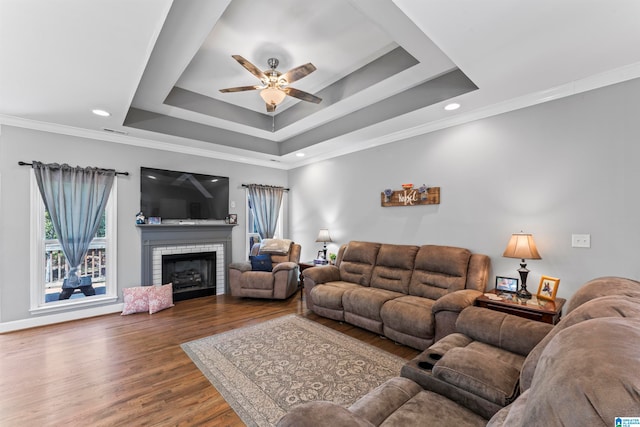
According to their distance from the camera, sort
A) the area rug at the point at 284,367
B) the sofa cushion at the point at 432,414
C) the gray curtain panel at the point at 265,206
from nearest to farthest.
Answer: the sofa cushion at the point at 432,414 → the area rug at the point at 284,367 → the gray curtain panel at the point at 265,206

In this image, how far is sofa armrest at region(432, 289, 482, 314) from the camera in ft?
8.34

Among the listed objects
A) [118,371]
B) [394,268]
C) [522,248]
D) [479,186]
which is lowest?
[118,371]

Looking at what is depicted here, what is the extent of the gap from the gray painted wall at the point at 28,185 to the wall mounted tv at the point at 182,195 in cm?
13

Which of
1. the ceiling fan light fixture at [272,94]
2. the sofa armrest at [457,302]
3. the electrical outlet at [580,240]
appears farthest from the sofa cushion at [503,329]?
the ceiling fan light fixture at [272,94]

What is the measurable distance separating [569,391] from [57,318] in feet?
17.1

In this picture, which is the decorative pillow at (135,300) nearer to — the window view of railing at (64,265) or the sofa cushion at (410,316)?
the window view of railing at (64,265)

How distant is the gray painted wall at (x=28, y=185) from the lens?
11.3 ft

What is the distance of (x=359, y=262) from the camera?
163 inches

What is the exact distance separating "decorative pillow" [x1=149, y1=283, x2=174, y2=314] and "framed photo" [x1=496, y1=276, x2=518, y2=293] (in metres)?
4.49

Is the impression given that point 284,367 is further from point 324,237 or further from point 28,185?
point 28,185

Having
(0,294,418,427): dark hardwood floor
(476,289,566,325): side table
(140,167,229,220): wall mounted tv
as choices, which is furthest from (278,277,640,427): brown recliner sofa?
(140,167,229,220): wall mounted tv

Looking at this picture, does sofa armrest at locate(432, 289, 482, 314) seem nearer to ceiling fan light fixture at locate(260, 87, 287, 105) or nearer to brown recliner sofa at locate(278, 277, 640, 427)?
brown recliner sofa at locate(278, 277, 640, 427)

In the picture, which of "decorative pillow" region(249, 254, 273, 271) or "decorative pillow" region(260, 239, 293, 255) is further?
"decorative pillow" region(260, 239, 293, 255)

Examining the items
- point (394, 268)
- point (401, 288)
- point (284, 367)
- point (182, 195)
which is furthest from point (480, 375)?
point (182, 195)
